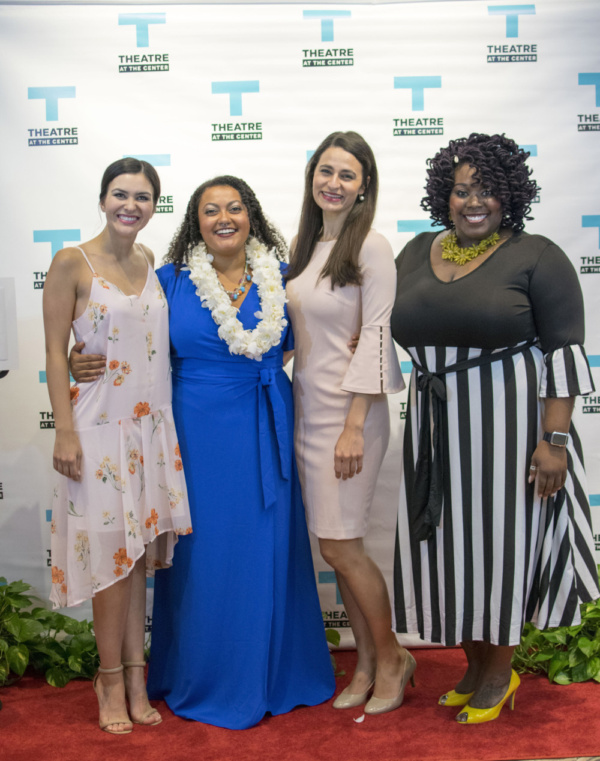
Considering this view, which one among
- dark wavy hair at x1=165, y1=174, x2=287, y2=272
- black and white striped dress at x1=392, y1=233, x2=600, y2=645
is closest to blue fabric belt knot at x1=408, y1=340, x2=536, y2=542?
black and white striped dress at x1=392, y1=233, x2=600, y2=645

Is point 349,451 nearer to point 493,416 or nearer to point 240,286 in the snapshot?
point 493,416

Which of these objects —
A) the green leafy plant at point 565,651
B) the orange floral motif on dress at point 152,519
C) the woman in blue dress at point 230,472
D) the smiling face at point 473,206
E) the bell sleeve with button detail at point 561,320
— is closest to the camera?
the bell sleeve with button detail at point 561,320

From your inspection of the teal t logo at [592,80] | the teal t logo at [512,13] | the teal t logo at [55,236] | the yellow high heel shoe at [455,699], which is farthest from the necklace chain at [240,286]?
the teal t logo at [592,80]

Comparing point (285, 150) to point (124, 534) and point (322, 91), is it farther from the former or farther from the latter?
point (124, 534)

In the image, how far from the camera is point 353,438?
8.77ft

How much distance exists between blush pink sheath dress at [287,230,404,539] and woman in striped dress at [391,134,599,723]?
95mm

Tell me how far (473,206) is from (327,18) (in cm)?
147

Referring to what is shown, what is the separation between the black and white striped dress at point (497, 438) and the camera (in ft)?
8.05

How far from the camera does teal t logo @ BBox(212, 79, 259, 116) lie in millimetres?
3494

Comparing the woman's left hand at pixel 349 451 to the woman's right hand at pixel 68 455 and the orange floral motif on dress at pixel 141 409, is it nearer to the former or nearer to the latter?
the orange floral motif on dress at pixel 141 409

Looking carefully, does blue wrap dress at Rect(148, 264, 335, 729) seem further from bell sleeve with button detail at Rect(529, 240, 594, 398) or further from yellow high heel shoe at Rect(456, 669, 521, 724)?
bell sleeve with button detail at Rect(529, 240, 594, 398)

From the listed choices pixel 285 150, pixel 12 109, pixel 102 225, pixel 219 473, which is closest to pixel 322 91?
pixel 285 150

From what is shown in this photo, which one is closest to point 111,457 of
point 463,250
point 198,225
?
point 198,225

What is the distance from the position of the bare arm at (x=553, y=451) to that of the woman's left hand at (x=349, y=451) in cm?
57
